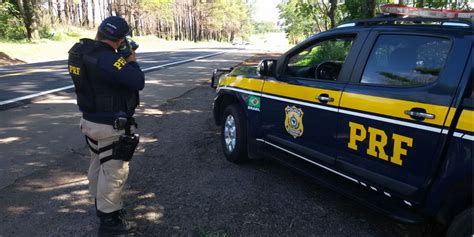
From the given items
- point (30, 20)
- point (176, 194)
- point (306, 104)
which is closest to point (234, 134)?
point (176, 194)

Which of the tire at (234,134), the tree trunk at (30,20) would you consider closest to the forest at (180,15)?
the tree trunk at (30,20)

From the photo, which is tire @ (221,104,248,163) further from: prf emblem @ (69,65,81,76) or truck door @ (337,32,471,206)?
prf emblem @ (69,65,81,76)

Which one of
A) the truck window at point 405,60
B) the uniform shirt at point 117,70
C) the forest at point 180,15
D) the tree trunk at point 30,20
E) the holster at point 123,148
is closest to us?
the truck window at point 405,60

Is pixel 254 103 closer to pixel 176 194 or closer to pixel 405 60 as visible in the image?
pixel 176 194

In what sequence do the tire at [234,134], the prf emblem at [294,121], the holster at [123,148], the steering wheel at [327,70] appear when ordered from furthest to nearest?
the tire at [234,134]
the steering wheel at [327,70]
the prf emblem at [294,121]
the holster at [123,148]

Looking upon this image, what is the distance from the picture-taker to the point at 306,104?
3.82 meters

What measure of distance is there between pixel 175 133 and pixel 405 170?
4287 mm

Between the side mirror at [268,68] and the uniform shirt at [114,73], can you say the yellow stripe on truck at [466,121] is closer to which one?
the side mirror at [268,68]

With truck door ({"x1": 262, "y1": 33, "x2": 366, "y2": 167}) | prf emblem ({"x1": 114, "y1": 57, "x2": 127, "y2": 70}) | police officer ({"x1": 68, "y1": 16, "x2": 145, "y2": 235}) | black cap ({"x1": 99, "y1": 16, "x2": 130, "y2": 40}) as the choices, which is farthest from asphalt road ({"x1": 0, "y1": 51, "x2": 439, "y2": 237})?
black cap ({"x1": 99, "y1": 16, "x2": 130, "y2": 40})

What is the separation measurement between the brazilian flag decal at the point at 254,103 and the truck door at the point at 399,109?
132 cm

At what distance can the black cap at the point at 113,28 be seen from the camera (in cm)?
314

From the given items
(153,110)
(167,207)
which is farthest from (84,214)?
(153,110)

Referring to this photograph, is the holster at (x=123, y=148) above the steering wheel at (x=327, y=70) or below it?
below

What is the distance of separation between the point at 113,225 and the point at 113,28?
1585mm
